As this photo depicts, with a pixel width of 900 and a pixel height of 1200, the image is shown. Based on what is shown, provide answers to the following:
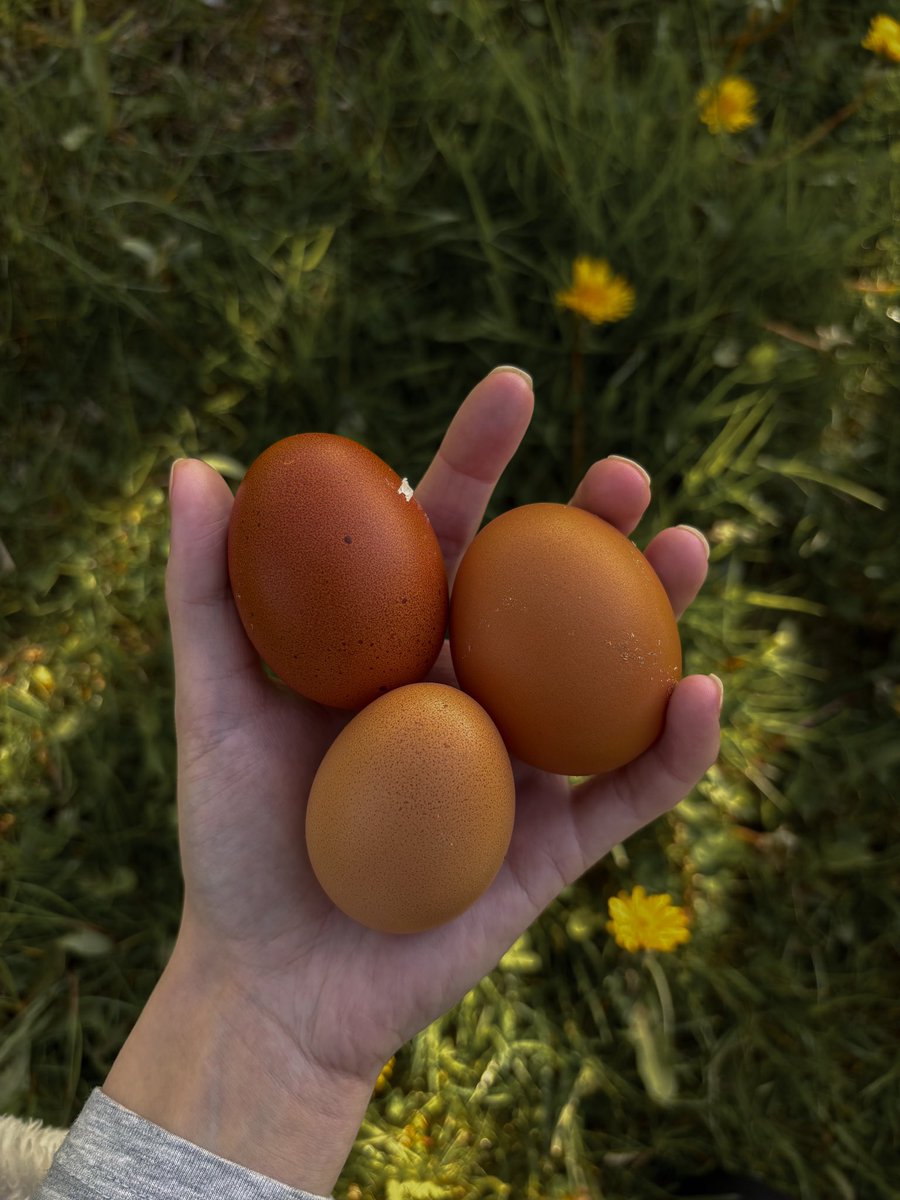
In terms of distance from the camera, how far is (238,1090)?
1.51 metres

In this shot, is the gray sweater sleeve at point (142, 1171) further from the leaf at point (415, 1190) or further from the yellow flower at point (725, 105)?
the yellow flower at point (725, 105)

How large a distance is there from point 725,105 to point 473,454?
0.99 meters

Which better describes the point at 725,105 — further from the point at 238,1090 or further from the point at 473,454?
the point at 238,1090

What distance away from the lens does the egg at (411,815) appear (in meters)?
1.33

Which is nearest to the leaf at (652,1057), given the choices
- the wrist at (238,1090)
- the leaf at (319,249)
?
the wrist at (238,1090)

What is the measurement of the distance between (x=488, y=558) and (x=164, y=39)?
1.93m

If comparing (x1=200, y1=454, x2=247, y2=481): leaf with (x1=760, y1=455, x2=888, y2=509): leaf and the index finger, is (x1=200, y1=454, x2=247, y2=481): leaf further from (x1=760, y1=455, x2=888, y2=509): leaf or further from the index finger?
(x1=760, y1=455, x2=888, y2=509): leaf

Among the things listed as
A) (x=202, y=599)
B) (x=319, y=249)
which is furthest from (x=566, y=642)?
(x=319, y=249)

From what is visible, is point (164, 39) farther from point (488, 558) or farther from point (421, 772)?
point (421, 772)

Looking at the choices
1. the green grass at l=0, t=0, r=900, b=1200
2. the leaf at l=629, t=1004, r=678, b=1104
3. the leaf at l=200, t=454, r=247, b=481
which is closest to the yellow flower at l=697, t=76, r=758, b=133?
the green grass at l=0, t=0, r=900, b=1200

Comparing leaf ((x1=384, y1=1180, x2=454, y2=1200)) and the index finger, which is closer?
the index finger

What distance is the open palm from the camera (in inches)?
60.0

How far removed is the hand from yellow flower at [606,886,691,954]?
0.84 feet

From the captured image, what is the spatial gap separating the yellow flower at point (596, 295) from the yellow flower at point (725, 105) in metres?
0.43
